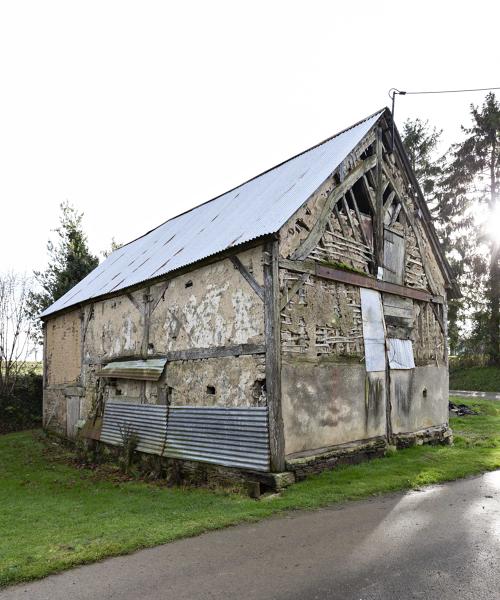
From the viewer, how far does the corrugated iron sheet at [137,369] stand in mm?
11047

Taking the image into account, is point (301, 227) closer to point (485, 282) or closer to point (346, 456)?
point (346, 456)

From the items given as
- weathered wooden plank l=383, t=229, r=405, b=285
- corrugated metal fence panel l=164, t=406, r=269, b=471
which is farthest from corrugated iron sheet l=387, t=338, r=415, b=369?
corrugated metal fence panel l=164, t=406, r=269, b=471

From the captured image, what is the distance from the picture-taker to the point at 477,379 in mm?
28781

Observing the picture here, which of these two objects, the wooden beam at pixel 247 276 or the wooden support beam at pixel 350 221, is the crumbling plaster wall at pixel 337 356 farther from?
the wooden beam at pixel 247 276

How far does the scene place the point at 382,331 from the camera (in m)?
11.0

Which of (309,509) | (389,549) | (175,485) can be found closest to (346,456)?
(309,509)

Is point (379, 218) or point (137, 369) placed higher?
point (379, 218)

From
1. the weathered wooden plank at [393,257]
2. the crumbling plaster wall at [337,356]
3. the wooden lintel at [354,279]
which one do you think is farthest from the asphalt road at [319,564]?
the weathered wooden plank at [393,257]

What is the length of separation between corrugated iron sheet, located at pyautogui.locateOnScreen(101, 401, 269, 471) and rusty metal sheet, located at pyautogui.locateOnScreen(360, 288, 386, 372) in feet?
10.9

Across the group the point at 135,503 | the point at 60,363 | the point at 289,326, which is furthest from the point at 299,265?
the point at 60,363

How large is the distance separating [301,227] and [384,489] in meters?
5.02

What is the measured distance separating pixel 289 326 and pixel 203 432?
2.88 meters

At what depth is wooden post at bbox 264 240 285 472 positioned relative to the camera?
8.12m

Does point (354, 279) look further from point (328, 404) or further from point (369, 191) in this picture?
point (328, 404)
